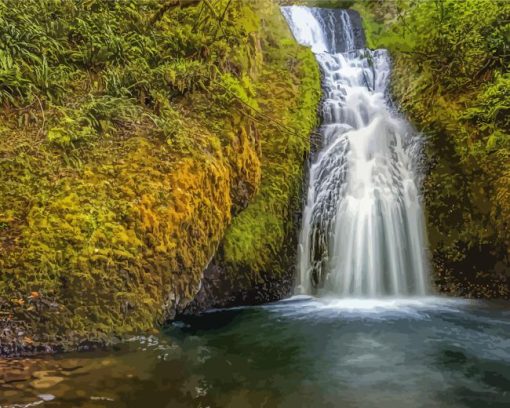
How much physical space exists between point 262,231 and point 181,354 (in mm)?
2810

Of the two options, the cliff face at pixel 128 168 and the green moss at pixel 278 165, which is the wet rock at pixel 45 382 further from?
the green moss at pixel 278 165

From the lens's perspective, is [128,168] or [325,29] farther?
[325,29]

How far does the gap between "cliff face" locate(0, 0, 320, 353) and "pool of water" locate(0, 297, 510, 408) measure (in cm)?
48

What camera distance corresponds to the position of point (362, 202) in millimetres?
7332

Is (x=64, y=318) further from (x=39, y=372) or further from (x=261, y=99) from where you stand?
(x=261, y=99)

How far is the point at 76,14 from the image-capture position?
6.32 meters

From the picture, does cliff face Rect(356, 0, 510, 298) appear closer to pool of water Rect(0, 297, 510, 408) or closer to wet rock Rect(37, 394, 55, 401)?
pool of water Rect(0, 297, 510, 408)

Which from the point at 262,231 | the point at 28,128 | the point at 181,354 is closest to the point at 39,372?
the point at 181,354

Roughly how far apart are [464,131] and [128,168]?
18.0 feet

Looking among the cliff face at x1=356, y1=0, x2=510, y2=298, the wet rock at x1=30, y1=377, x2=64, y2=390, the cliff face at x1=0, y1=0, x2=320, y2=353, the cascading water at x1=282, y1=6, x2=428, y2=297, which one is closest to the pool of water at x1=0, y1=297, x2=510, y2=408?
the wet rock at x1=30, y1=377, x2=64, y2=390

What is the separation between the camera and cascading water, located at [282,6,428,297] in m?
6.79

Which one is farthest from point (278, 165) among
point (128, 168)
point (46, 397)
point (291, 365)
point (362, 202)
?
point (46, 397)

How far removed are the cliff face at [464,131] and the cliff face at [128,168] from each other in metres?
2.31

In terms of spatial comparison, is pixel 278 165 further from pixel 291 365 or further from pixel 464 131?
pixel 291 365
